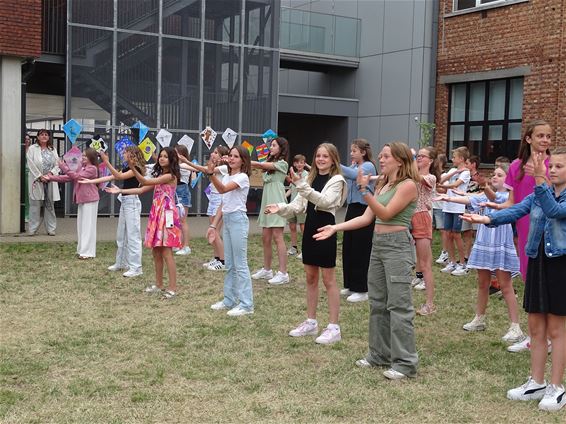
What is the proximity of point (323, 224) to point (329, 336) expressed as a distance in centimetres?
102

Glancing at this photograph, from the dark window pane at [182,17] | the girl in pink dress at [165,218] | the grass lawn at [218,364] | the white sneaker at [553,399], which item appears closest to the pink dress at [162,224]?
the girl in pink dress at [165,218]

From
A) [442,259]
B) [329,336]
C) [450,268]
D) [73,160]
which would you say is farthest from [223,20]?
[329,336]

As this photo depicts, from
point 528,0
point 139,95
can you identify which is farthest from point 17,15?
point 528,0

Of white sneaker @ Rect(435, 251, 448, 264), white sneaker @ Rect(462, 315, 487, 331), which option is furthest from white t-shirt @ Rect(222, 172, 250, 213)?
white sneaker @ Rect(435, 251, 448, 264)

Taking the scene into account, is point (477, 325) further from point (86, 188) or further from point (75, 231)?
point (75, 231)

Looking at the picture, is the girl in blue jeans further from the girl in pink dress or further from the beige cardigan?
the beige cardigan

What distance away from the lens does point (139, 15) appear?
59.9 ft

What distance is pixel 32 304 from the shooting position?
7652 millimetres

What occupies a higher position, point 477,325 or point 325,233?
point 325,233

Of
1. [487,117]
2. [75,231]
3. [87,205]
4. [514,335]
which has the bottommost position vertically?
[75,231]

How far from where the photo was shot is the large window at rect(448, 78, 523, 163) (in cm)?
1789

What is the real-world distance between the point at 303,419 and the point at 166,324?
279 cm

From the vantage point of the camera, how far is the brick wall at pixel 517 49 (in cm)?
1642

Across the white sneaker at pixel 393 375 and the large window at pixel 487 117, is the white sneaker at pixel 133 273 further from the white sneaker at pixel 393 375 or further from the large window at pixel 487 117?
the large window at pixel 487 117
